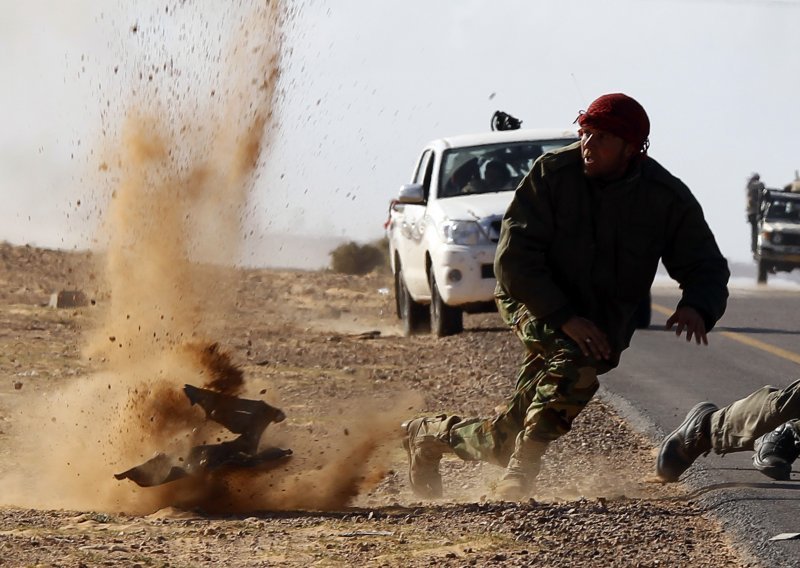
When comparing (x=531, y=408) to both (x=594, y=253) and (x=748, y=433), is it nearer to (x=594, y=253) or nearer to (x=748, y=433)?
(x=594, y=253)

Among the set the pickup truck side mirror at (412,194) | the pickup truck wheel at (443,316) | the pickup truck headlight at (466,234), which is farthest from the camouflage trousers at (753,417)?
the pickup truck wheel at (443,316)

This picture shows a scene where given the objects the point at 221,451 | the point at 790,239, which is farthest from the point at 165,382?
the point at 790,239

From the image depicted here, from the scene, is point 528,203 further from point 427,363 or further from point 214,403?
point 427,363

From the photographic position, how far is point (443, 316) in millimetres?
15047

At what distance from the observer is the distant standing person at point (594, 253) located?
607 cm

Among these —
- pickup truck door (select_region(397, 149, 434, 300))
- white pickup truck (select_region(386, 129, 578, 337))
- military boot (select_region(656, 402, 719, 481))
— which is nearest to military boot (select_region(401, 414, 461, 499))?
→ military boot (select_region(656, 402, 719, 481))

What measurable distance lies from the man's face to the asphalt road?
1.48 m

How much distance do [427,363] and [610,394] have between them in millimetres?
2845

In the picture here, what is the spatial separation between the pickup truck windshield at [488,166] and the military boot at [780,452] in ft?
24.8

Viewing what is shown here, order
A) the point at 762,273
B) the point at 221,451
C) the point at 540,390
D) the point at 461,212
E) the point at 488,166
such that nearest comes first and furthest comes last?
the point at 540,390, the point at 221,451, the point at 461,212, the point at 488,166, the point at 762,273

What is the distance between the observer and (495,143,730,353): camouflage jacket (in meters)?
6.11

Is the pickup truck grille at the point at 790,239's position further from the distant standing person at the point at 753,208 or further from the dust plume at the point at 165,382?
the dust plume at the point at 165,382

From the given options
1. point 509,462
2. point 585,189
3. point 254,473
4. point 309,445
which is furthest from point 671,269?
point 309,445

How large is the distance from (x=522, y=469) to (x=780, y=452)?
1318 mm
